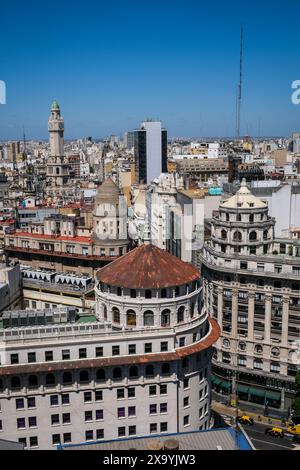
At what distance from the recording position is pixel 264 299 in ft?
175

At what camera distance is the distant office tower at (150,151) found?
18975 centimetres

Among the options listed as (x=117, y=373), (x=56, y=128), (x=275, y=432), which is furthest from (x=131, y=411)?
(x=56, y=128)

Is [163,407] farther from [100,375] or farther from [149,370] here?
[100,375]

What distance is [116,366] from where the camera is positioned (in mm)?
37156

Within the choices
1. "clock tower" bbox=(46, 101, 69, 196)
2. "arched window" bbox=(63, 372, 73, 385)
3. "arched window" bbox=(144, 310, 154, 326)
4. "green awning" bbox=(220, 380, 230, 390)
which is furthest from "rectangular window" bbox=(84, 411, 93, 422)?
"clock tower" bbox=(46, 101, 69, 196)

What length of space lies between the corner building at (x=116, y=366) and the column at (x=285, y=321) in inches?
583

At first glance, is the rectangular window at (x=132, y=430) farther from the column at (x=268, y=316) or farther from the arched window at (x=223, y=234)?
the arched window at (x=223, y=234)

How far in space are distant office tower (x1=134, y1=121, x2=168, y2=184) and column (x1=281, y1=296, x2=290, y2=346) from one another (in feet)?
455

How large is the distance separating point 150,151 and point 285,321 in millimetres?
145857

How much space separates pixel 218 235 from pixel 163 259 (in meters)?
17.8

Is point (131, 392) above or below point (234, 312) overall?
below

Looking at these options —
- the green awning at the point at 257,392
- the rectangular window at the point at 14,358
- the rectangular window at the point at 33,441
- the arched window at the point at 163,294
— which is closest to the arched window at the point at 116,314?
the arched window at the point at 163,294

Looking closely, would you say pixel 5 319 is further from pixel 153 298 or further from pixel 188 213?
pixel 188 213
